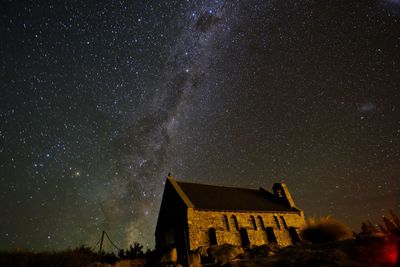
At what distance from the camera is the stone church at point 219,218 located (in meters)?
22.8

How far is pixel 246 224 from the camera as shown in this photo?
2558 centimetres

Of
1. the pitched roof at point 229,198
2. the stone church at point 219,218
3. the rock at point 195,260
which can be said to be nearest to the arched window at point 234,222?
the stone church at point 219,218

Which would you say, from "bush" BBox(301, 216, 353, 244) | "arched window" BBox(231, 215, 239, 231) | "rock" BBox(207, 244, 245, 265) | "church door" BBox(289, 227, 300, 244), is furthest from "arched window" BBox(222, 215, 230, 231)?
"church door" BBox(289, 227, 300, 244)

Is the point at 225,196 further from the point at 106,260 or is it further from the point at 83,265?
the point at 83,265

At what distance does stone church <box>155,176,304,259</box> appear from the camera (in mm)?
22844

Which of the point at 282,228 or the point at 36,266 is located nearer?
the point at 36,266

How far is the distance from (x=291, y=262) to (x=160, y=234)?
77.6 feet

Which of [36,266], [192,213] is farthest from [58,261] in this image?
[192,213]

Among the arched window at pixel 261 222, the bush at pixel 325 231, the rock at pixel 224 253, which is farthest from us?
the arched window at pixel 261 222

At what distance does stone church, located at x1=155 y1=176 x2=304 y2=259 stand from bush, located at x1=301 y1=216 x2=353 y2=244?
18.7ft

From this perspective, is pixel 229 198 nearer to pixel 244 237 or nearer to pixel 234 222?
pixel 234 222

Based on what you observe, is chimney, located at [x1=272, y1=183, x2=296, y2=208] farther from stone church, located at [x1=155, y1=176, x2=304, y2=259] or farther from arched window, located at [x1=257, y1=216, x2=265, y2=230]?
arched window, located at [x1=257, y1=216, x2=265, y2=230]

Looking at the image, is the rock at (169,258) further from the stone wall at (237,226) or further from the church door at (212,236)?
the church door at (212,236)

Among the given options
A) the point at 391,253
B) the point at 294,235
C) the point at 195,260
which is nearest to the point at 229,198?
the point at 294,235
